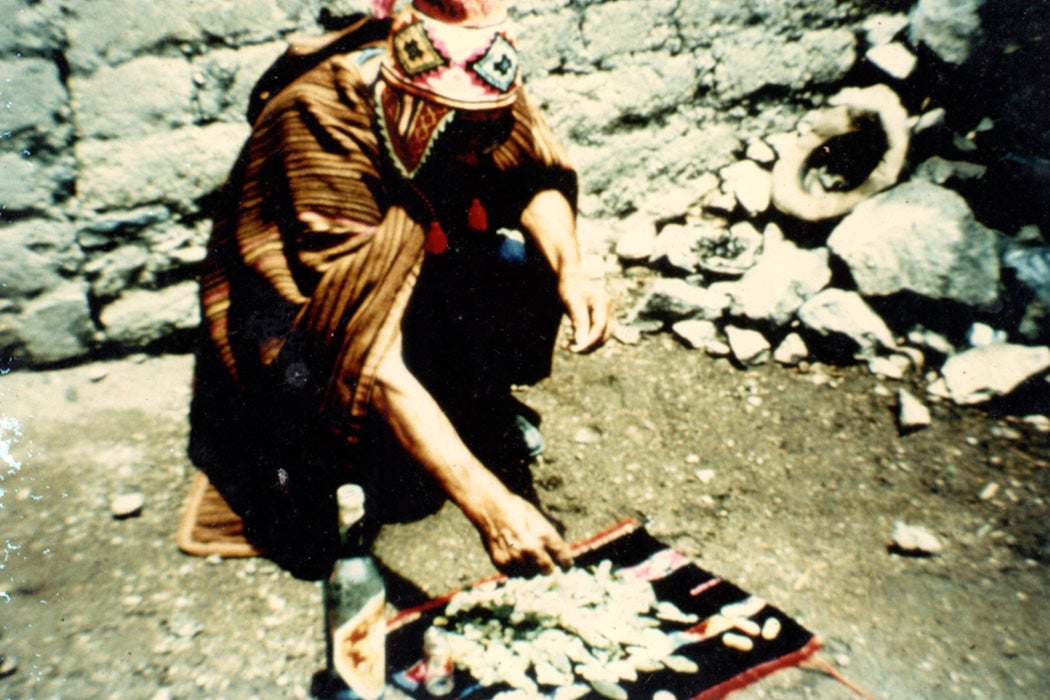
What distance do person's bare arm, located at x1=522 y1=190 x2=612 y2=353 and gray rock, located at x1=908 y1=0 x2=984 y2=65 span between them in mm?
2220

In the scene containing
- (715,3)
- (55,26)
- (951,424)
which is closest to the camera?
(55,26)

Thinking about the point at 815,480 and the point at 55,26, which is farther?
the point at 815,480

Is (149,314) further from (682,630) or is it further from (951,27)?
(951,27)

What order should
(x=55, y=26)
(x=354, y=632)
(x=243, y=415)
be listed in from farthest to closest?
(x=243, y=415) → (x=55, y=26) → (x=354, y=632)

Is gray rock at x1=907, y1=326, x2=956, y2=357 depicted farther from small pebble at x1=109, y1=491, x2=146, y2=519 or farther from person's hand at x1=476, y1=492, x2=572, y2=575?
small pebble at x1=109, y1=491, x2=146, y2=519

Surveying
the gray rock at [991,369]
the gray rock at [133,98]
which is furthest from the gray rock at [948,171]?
the gray rock at [133,98]

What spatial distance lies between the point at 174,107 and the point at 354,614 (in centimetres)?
182

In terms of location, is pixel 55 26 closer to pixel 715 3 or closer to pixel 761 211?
pixel 715 3

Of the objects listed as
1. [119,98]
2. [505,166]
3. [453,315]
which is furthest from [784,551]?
[119,98]

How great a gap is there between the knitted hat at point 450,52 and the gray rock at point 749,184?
6.47 feet

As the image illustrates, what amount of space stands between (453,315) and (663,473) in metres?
1.00

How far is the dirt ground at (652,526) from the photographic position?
68.2 inches

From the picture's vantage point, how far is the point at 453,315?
2076 millimetres

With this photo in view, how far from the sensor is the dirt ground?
173 centimetres
